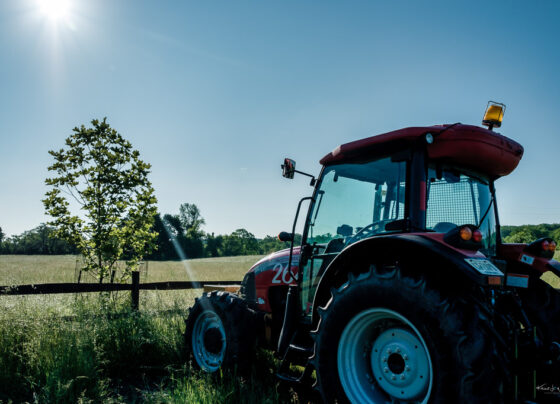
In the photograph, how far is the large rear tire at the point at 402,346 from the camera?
210cm

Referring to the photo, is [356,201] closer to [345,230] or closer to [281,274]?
[345,230]

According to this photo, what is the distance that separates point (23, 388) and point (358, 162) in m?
4.02

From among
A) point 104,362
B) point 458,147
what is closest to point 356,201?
point 458,147

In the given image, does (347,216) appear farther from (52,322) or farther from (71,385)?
(52,322)

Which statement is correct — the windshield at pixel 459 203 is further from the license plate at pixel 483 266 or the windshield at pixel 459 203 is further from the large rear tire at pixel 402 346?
the large rear tire at pixel 402 346

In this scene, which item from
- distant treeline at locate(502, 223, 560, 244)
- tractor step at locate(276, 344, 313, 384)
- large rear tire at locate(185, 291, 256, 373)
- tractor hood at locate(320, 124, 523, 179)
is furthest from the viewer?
distant treeline at locate(502, 223, 560, 244)

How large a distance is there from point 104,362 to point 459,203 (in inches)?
160

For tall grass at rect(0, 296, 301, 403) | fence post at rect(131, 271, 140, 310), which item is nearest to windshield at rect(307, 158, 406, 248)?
tall grass at rect(0, 296, 301, 403)

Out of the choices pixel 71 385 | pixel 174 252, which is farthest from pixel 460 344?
pixel 174 252

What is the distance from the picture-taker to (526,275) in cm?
352

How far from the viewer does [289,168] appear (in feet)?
12.8

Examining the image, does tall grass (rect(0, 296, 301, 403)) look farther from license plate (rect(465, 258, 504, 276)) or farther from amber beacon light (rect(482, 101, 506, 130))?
amber beacon light (rect(482, 101, 506, 130))

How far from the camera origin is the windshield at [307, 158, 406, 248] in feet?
10.9

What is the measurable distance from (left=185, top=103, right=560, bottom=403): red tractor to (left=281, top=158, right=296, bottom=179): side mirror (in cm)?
1
